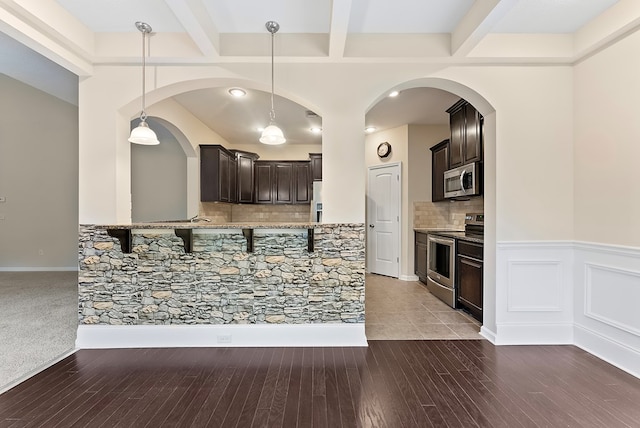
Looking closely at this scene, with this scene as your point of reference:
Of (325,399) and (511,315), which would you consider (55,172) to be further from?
(511,315)

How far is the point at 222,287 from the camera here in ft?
9.06

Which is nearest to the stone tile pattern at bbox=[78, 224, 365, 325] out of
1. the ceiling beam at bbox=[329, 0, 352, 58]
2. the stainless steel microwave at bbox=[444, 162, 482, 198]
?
the ceiling beam at bbox=[329, 0, 352, 58]

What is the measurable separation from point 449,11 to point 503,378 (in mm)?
2895

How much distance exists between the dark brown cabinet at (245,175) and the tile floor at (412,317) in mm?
3025

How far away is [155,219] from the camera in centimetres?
621

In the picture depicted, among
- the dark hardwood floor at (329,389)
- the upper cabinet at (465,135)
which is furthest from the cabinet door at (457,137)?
the dark hardwood floor at (329,389)

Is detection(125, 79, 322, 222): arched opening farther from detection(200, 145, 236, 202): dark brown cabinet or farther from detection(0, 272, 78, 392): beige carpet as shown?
detection(0, 272, 78, 392): beige carpet

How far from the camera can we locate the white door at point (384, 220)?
17.9 ft

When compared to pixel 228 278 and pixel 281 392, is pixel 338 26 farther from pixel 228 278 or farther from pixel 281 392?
pixel 281 392

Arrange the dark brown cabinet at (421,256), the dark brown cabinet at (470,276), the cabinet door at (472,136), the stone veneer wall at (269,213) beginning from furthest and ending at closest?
1. the stone veneer wall at (269,213)
2. the dark brown cabinet at (421,256)
3. the cabinet door at (472,136)
4. the dark brown cabinet at (470,276)

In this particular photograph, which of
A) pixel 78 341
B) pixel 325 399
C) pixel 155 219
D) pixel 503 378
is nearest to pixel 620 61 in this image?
pixel 503 378

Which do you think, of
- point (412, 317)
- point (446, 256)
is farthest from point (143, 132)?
point (446, 256)

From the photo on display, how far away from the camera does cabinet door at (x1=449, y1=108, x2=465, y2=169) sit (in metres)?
3.84

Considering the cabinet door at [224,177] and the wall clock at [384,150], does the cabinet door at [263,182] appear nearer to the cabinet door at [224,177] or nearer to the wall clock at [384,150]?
the cabinet door at [224,177]
